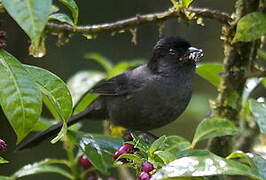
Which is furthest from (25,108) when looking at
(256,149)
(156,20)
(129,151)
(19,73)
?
(256,149)

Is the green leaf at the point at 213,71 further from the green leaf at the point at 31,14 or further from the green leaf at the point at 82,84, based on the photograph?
the green leaf at the point at 31,14

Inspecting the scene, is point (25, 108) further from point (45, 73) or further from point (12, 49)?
point (12, 49)

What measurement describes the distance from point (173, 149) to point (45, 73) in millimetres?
898

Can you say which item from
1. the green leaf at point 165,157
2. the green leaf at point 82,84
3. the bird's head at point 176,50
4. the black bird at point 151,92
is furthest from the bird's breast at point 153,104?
the green leaf at point 165,157

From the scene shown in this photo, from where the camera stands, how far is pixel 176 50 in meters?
4.12

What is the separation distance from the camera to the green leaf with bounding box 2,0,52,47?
1.65 meters

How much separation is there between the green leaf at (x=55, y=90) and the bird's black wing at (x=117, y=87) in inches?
81.0

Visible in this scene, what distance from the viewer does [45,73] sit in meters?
2.13

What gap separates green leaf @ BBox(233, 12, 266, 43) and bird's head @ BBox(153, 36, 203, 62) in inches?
44.4

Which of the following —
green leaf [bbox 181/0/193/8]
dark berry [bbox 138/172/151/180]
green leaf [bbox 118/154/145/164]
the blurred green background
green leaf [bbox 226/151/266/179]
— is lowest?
the blurred green background

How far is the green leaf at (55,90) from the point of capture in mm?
2062

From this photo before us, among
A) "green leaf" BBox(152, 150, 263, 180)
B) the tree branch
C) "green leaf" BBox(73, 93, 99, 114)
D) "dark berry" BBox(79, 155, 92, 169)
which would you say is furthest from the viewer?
"green leaf" BBox(73, 93, 99, 114)

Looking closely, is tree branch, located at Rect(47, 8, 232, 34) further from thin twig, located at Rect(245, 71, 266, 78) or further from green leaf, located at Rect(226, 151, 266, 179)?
green leaf, located at Rect(226, 151, 266, 179)

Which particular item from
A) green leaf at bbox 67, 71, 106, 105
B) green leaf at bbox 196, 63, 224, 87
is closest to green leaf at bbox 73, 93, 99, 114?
green leaf at bbox 67, 71, 106, 105
